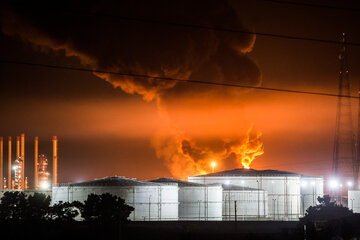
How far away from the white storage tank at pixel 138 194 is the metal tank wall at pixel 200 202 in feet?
11.2

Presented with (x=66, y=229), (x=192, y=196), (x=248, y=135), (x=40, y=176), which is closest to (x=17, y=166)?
(x=40, y=176)

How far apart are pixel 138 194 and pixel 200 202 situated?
853 cm

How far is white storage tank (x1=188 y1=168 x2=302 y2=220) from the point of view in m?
89.1

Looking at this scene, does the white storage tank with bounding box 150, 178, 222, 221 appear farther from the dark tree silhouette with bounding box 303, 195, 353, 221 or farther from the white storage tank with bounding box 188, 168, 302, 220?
the dark tree silhouette with bounding box 303, 195, 353, 221

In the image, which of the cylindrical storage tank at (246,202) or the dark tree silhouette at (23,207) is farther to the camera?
the cylindrical storage tank at (246,202)

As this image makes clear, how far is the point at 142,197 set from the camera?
7406 cm

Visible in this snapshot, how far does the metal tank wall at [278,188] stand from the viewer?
89062 millimetres

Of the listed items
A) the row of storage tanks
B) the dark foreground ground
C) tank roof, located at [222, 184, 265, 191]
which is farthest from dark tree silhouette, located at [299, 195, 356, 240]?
tank roof, located at [222, 184, 265, 191]

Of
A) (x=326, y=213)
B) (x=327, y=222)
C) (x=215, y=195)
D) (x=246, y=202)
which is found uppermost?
(x=215, y=195)

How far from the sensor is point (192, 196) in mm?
79875

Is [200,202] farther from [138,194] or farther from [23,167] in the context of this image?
[23,167]

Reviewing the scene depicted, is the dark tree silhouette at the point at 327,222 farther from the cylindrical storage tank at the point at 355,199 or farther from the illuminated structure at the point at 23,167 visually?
the illuminated structure at the point at 23,167

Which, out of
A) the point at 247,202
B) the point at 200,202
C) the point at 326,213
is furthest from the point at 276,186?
the point at 326,213

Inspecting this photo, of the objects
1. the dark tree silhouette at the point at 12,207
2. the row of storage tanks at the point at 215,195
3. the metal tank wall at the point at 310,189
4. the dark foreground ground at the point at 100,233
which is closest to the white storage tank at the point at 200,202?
the row of storage tanks at the point at 215,195
